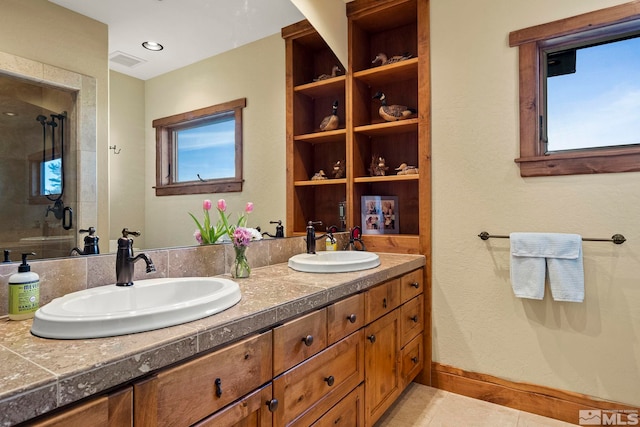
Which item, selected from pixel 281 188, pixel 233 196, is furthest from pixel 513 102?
pixel 233 196

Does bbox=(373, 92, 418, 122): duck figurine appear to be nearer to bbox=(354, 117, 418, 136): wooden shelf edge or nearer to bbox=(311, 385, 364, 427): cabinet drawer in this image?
bbox=(354, 117, 418, 136): wooden shelf edge

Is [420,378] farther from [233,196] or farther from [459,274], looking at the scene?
[233,196]

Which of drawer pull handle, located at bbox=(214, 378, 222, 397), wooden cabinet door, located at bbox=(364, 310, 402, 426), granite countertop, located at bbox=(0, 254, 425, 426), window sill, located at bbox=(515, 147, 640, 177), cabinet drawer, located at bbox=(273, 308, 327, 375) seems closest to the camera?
granite countertop, located at bbox=(0, 254, 425, 426)

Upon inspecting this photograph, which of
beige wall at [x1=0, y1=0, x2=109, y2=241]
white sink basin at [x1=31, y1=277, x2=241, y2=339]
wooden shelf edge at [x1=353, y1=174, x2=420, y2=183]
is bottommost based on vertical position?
white sink basin at [x1=31, y1=277, x2=241, y2=339]

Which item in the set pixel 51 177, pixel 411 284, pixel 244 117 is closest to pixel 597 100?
pixel 411 284

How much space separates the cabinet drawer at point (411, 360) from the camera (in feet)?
6.52

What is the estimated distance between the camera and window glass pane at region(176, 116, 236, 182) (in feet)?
5.01

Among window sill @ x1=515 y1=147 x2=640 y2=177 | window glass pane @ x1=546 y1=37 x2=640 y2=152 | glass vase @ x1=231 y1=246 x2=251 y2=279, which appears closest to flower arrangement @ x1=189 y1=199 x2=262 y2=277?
glass vase @ x1=231 y1=246 x2=251 y2=279

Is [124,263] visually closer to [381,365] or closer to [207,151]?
[207,151]

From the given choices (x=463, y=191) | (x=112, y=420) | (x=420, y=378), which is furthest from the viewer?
(x=420, y=378)

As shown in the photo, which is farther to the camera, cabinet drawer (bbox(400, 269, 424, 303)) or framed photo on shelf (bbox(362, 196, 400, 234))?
framed photo on shelf (bbox(362, 196, 400, 234))

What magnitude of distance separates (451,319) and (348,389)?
1.03 metres

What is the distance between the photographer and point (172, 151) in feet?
4.83

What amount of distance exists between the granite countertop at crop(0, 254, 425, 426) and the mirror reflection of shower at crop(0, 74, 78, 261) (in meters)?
0.24
